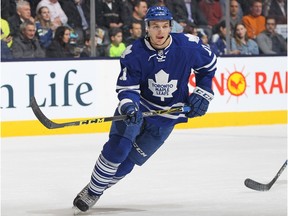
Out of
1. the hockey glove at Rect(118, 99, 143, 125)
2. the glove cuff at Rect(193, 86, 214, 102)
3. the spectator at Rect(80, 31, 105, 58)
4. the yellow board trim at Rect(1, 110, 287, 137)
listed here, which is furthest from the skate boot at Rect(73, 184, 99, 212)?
the spectator at Rect(80, 31, 105, 58)

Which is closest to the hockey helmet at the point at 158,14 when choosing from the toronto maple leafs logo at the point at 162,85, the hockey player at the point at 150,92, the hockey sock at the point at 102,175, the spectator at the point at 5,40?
the hockey player at the point at 150,92

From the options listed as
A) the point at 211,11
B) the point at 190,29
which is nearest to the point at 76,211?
the point at 190,29

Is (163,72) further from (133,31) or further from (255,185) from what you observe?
(133,31)

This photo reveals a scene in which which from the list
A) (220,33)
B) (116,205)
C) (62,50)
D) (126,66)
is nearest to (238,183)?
(116,205)

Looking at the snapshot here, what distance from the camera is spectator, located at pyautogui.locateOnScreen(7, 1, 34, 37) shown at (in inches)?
346

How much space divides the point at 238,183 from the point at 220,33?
13.4ft

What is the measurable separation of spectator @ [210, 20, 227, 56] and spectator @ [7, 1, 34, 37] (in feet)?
6.49

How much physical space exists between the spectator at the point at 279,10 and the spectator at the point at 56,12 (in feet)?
7.56

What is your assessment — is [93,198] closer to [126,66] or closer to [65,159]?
[126,66]

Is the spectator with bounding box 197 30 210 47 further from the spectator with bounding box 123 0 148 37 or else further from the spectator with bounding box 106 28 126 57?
the spectator with bounding box 106 28 126 57

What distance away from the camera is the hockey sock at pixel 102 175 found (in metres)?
4.80

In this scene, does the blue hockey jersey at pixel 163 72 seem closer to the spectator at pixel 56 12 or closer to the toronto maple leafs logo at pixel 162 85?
the toronto maple leafs logo at pixel 162 85

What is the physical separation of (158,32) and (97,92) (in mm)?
4335

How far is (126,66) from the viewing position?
15.7 ft
